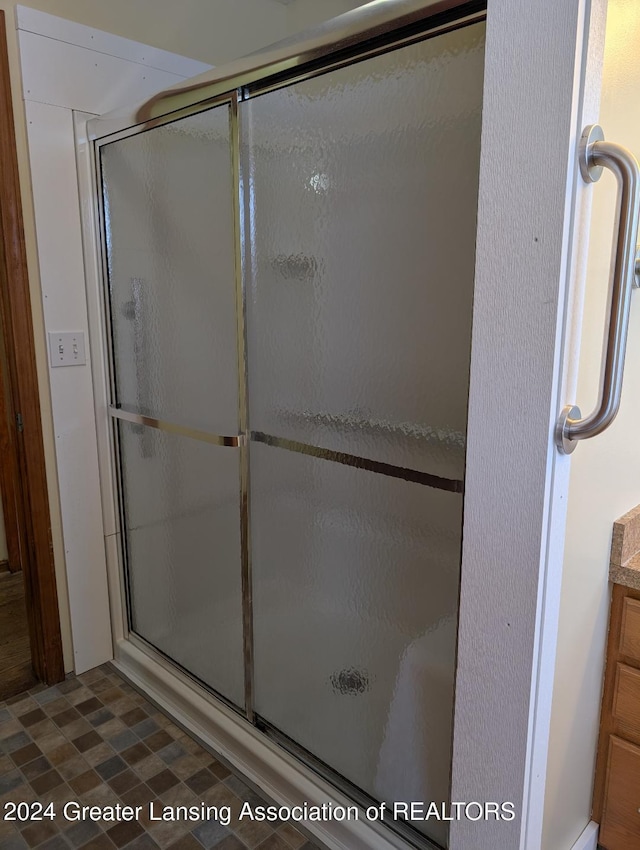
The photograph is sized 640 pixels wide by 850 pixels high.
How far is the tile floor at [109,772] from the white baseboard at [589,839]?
2.08 ft

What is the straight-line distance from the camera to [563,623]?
3.56 feet

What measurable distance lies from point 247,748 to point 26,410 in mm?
1239

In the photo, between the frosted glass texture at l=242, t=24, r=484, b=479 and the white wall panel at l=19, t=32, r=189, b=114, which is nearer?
the frosted glass texture at l=242, t=24, r=484, b=479

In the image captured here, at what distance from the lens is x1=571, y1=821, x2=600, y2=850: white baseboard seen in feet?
4.33

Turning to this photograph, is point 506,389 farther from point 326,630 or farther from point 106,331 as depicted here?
point 106,331

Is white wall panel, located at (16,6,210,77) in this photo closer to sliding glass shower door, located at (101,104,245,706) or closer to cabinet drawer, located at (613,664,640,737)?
sliding glass shower door, located at (101,104,245,706)

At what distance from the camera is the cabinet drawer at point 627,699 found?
1.28 m

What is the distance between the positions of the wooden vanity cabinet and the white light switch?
172cm

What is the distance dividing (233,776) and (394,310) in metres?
1.39

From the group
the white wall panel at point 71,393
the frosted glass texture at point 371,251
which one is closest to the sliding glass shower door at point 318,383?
the frosted glass texture at point 371,251

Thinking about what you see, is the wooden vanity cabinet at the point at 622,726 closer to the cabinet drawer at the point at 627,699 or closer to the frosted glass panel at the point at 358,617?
the cabinet drawer at the point at 627,699

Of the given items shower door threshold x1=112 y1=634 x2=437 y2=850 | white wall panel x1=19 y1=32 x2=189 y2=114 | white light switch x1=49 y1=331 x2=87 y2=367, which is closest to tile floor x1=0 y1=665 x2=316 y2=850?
shower door threshold x1=112 y1=634 x2=437 y2=850

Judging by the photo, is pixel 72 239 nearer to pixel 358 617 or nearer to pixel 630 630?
pixel 358 617

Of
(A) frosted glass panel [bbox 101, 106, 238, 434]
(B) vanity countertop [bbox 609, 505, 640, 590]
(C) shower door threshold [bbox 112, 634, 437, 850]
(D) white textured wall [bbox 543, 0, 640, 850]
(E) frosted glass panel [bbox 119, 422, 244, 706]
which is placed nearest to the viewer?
(D) white textured wall [bbox 543, 0, 640, 850]
